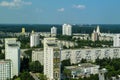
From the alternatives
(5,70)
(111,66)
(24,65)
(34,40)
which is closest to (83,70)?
(111,66)

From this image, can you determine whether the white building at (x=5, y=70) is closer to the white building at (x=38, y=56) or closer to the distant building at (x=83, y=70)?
the distant building at (x=83, y=70)

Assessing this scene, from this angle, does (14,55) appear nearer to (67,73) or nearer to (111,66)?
(67,73)

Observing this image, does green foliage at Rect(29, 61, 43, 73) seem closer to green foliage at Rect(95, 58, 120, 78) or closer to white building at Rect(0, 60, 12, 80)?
white building at Rect(0, 60, 12, 80)

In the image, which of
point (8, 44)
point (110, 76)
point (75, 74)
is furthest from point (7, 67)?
point (110, 76)

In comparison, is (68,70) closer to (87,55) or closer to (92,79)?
(92,79)

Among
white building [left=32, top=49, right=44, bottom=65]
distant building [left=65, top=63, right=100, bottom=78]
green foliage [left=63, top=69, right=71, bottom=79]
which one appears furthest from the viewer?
white building [left=32, top=49, right=44, bottom=65]

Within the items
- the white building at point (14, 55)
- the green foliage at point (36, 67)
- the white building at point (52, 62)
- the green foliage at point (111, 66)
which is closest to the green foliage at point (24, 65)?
the green foliage at point (36, 67)

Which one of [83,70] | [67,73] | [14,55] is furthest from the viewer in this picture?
[83,70]

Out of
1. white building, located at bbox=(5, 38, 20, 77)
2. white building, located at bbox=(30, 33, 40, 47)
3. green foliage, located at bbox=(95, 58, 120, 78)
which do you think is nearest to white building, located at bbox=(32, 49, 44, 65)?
white building, located at bbox=(5, 38, 20, 77)
